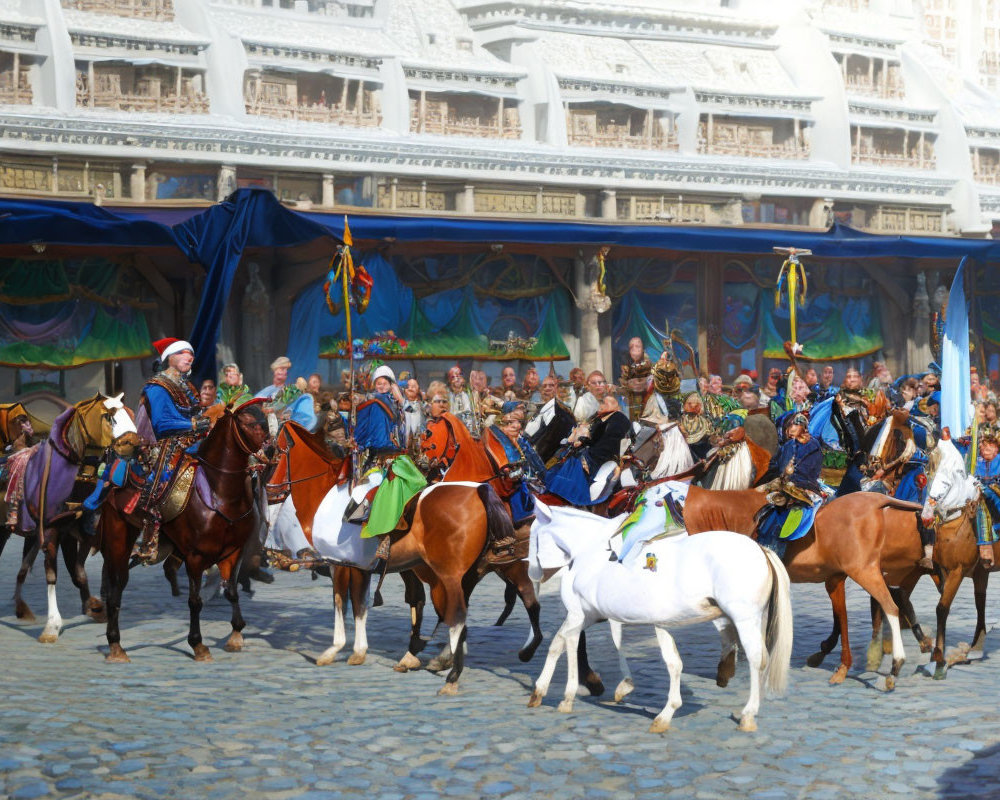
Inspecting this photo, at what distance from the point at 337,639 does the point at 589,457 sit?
2763 millimetres

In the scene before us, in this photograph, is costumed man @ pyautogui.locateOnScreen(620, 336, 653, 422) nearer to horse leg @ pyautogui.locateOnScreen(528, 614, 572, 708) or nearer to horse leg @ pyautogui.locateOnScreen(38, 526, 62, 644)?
horse leg @ pyautogui.locateOnScreen(528, 614, 572, 708)

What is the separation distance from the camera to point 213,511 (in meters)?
12.9

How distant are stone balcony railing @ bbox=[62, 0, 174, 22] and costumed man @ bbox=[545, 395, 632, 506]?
20639mm

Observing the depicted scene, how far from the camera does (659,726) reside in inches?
399

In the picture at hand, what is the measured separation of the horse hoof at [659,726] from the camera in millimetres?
10117

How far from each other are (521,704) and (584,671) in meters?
0.75

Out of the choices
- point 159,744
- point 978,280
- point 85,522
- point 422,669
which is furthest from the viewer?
point 978,280

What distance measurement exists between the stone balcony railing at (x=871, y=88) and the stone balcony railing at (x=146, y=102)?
1768cm

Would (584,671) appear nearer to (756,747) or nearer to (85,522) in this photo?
(756,747)

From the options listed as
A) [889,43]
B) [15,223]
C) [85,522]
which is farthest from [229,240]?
[889,43]

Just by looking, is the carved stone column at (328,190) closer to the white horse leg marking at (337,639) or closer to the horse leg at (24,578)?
the horse leg at (24,578)

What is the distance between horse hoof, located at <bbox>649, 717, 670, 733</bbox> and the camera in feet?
33.2

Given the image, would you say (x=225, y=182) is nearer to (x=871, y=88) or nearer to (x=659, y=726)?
(x=871, y=88)

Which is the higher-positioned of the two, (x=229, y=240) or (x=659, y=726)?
(x=229, y=240)
